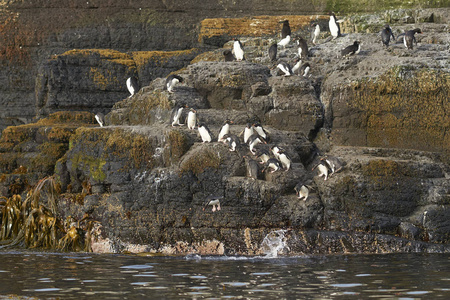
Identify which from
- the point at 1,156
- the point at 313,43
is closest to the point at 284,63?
the point at 313,43

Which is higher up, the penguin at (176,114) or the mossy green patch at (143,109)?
the mossy green patch at (143,109)

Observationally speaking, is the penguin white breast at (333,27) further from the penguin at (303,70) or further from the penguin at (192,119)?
the penguin at (192,119)

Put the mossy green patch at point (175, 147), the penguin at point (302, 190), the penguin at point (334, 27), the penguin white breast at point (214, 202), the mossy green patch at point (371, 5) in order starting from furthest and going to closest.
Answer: the mossy green patch at point (371, 5)
the penguin at point (334, 27)
the mossy green patch at point (175, 147)
the penguin at point (302, 190)
the penguin white breast at point (214, 202)

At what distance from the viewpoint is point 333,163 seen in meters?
13.5

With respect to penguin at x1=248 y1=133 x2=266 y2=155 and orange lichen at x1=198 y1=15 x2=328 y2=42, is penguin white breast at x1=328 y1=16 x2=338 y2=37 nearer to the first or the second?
orange lichen at x1=198 y1=15 x2=328 y2=42

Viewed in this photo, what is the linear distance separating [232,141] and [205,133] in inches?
21.6

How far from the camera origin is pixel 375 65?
623 inches

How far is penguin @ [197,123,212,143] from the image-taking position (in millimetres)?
13703

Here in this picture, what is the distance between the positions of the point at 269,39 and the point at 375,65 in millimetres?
3888

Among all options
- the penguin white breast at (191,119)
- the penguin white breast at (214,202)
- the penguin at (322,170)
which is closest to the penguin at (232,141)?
the penguin white breast at (191,119)

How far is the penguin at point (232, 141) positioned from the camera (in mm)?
13523

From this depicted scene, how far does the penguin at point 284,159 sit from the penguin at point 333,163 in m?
0.64

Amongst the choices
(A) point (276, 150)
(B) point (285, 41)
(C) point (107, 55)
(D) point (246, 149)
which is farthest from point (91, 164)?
(B) point (285, 41)

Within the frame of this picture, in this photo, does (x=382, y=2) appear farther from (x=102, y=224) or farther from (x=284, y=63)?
(x=102, y=224)
